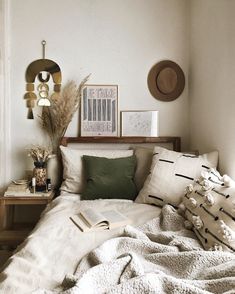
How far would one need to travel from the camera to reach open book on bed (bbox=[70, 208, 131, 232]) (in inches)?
69.4

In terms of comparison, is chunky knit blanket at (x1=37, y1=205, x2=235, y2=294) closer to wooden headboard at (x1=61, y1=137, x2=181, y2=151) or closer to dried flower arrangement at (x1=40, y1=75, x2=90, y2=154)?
wooden headboard at (x1=61, y1=137, x2=181, y2=151)

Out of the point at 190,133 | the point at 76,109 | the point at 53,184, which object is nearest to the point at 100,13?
the point at 76,109

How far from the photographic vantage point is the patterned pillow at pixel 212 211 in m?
1.45

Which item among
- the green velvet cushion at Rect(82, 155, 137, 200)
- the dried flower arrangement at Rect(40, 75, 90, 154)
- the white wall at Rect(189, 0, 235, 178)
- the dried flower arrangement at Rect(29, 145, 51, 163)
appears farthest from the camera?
the dried flower arrangement at Rect(40, 75, 90, 154)

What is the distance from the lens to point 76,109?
2.91m

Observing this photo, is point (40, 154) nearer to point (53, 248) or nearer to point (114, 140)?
point (114, 140)

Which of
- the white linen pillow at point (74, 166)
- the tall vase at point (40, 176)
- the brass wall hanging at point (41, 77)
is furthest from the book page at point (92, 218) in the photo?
the brass wall hanging at point (41, 77)

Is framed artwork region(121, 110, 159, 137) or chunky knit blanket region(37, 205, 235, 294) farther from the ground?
framed artwork region(121, 110, 159, 137)

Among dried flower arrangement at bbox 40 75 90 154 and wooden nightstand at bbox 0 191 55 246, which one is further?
dried flower arrangement at bbox 40 75 90 154

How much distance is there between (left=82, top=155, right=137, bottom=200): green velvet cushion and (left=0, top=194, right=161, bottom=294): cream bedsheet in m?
0.24

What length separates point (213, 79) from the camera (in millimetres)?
2443

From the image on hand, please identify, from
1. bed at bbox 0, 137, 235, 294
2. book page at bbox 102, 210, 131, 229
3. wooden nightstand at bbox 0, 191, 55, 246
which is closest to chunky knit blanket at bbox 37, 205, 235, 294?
bed at bbox 0, 137, 235, 294

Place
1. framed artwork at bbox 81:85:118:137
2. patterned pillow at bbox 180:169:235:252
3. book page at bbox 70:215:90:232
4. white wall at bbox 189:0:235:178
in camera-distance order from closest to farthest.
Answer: patterned pillow at bbox 180:169:235:252 → book page at bbox 70:215:90:232 → white wall at bbox 189:0:235:178 → framed artwork at bbox 81:85:118:137

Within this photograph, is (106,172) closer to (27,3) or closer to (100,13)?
(100,13)
